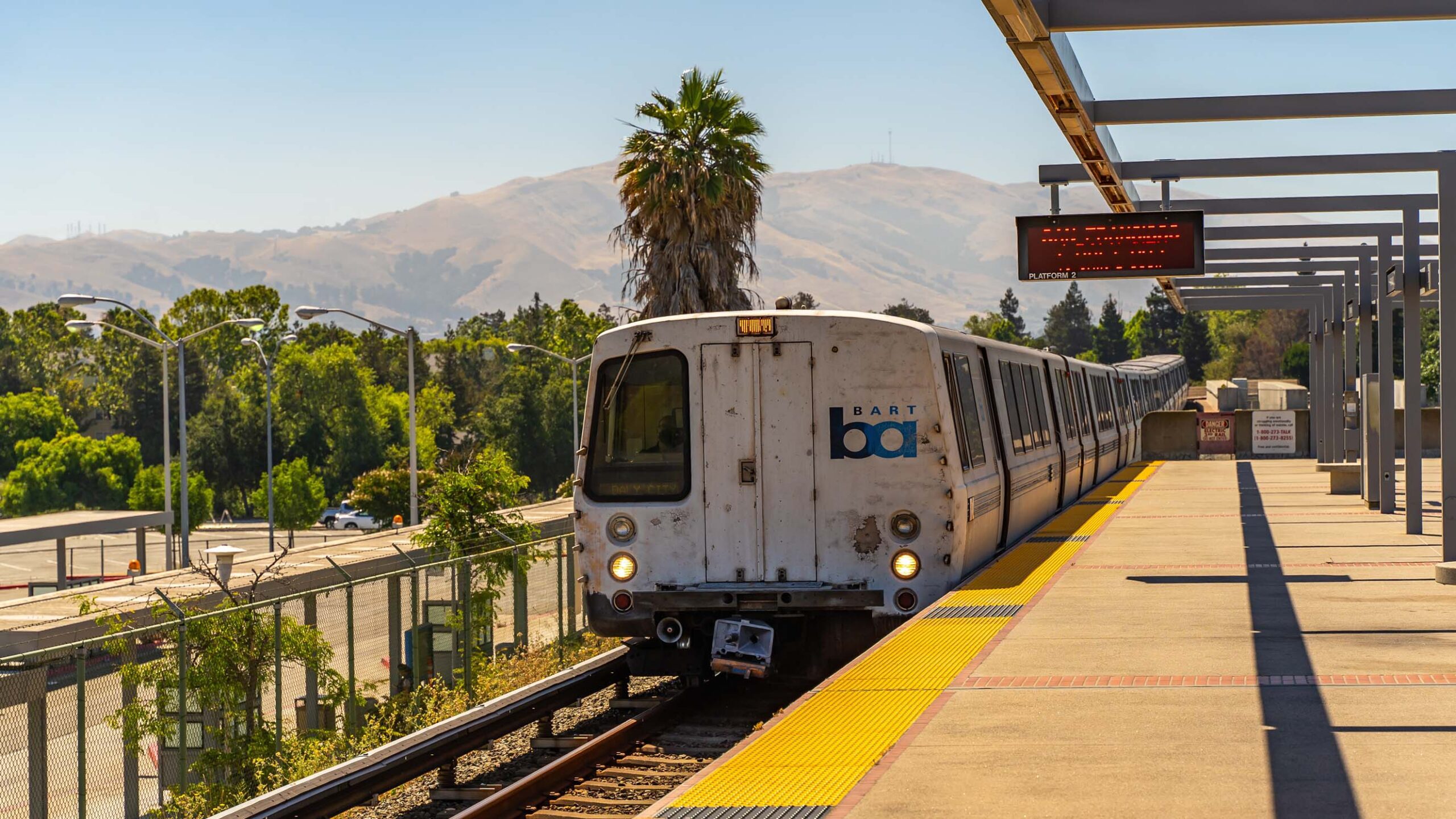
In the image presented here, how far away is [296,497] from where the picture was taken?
76.5 meters

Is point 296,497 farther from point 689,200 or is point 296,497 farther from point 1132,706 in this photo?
point 1132,706

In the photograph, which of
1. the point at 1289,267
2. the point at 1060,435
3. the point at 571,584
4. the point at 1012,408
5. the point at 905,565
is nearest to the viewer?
the point at 905,565

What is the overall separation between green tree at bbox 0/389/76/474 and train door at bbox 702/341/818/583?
11150cm

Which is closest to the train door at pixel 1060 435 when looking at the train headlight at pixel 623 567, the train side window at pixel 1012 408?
the train side window at pixel 1012 408

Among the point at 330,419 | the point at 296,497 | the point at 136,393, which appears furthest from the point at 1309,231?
the point at 136,393

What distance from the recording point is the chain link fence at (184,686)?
36.4 feet

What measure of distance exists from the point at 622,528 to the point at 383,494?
210ft

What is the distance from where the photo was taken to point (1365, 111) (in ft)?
50.7

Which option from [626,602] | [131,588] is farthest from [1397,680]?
[131,588]

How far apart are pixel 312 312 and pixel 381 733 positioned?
94.8 ft

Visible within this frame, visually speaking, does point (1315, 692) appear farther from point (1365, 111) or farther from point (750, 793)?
point (1365, 111)

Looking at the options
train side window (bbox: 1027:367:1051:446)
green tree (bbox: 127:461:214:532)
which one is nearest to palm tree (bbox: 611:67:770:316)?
train side window (bbox: 1027:367:1051:446)

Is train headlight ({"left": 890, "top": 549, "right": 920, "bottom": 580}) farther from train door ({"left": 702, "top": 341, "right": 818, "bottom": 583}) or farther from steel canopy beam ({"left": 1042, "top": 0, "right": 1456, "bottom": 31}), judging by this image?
steel canopy beam ({"left": 1042, "top": 0, "right": 1456, "bottom": 31})

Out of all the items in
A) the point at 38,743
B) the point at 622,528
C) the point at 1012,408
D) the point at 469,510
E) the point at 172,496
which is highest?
the point at 1012,408
